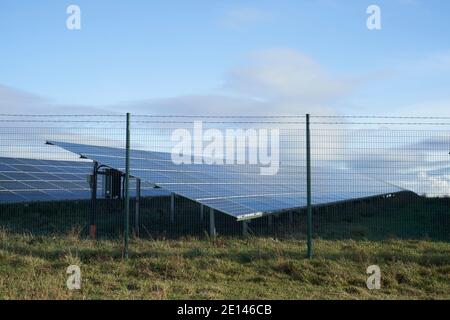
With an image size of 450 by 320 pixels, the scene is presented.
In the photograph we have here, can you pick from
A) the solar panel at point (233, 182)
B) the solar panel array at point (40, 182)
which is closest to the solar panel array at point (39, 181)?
the solar panel array at point (40, 182)

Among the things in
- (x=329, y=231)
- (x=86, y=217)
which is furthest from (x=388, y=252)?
(x=86, y=217)

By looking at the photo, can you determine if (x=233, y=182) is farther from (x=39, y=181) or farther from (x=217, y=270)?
(x=39, y=181)

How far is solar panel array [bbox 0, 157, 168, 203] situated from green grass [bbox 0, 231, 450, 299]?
35.5ft

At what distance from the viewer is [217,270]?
9156 millimetres

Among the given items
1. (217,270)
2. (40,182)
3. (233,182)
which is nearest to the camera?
(217,270)

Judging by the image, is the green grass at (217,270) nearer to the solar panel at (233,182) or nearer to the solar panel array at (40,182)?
the solar panel at (233,182)

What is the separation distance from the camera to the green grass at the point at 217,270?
782 centimetres

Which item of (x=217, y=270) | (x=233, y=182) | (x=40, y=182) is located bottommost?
(x=217, y=270)

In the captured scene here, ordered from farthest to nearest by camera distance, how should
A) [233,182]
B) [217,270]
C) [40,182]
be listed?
[40,182]
[233,182]
[217,270]

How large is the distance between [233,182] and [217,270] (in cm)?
890

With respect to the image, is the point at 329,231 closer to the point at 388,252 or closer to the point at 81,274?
the point at 388,252

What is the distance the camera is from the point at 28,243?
1120 centimetres

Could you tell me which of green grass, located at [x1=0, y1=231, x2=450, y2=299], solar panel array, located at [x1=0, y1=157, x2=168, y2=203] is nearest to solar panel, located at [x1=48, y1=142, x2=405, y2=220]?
green grass, located at [x1=0, y1=231, x2=450, y2=299]

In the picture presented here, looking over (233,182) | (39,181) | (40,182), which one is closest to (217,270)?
(233,182)
